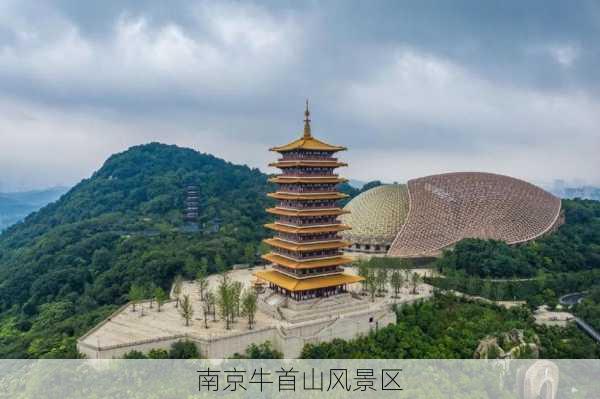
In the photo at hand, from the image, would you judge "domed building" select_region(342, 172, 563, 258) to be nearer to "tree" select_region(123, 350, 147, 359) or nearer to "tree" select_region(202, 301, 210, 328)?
"tree" select_region(202, 301, 210, 328)

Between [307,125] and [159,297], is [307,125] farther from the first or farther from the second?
[159,297]

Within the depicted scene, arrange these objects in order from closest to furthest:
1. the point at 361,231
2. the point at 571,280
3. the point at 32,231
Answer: the point at 571,280 → the point at 361,231 → the point at 32,231

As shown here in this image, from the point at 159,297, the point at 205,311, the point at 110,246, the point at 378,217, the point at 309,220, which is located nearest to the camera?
the point at 205,311

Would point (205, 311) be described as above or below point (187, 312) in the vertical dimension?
below

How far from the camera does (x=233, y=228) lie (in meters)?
60.1

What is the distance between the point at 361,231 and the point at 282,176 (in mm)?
23888

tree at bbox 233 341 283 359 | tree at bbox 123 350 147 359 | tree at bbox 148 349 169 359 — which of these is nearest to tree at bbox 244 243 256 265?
tree at bbox 233 341 283 359

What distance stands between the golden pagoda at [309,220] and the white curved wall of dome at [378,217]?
68.9 ft

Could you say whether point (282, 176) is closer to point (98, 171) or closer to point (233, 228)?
point (233, 228)

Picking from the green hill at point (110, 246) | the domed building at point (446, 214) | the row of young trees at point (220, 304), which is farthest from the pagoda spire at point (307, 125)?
the domed building at point (446, 214)

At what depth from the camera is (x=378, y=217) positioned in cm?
5303

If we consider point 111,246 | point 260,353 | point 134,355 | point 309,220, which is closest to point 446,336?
point 309,220

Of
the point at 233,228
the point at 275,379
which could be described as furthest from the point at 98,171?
the point at 275,379

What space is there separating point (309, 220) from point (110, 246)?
32529 mm
